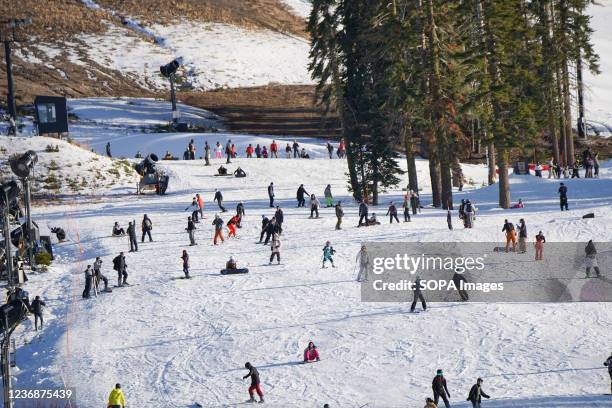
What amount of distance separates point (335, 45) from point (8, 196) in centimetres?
2278

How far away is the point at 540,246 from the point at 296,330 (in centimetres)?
1033

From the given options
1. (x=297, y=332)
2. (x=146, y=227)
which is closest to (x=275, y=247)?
(x=297, y=332)

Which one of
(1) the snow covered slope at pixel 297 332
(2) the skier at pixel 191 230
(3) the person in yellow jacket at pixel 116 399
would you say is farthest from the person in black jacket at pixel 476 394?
(2) the skier at pixel 191 230

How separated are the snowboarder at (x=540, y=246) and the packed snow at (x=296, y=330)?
21.2 inches

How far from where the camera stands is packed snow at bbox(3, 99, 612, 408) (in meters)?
25.7

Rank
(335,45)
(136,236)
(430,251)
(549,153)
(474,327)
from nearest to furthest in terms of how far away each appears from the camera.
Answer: (474,327) → (430,251) → (136,236) → (335,45) → (549,153)

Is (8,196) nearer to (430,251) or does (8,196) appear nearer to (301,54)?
(430,251)

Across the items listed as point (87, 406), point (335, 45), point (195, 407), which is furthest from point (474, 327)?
point (335, 45)

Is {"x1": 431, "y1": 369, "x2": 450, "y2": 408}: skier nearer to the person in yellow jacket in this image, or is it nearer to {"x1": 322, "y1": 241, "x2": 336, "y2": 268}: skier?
the person in yellow jacket

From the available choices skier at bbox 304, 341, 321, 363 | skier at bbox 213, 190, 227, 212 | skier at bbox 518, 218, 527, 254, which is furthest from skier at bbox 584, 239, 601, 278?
skier at bbox 213, 190, 227, 212

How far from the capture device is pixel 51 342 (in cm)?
3130

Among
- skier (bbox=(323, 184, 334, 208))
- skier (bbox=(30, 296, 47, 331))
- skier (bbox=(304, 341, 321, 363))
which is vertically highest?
skier (bbox=(323, 184, 334, 208))

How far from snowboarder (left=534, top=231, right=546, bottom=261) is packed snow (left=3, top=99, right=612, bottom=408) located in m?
0.54

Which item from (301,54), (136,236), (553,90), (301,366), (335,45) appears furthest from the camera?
(301,54)
